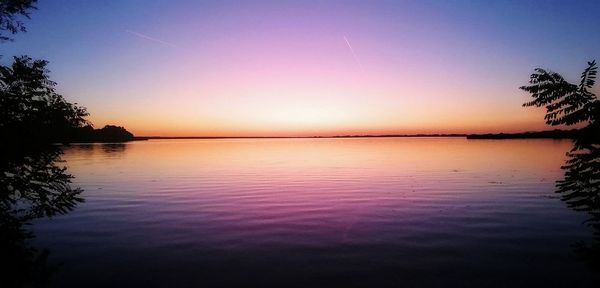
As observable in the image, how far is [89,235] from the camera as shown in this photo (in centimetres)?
1577

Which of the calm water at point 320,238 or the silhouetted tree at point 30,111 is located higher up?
the silhouetted tree at point 30,111

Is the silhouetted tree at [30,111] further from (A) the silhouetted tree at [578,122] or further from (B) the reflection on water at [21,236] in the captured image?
(A) the silhouetted tree at [578,122]

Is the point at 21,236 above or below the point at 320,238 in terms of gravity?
above

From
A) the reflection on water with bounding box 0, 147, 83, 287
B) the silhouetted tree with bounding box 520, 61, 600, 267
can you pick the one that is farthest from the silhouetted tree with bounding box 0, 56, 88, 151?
the silhouetted tree with bounding box 520, 61, 600, 267

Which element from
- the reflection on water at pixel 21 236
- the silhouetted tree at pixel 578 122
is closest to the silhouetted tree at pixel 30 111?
the reflection on water at pixel 21 236

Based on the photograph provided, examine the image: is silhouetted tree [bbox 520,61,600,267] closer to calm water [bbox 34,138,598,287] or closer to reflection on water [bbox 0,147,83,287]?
calm water [bbox 34,138,598,287]

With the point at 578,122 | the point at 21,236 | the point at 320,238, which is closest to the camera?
the point at 578,122

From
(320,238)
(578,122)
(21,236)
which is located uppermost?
(578,122)

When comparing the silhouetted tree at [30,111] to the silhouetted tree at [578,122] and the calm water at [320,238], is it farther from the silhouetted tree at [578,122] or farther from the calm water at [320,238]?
the silhouetted tree at [578,122]

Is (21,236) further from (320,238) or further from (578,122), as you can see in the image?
(578,122)

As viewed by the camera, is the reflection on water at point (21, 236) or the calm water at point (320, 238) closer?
the reflection on water at point (21, 236)

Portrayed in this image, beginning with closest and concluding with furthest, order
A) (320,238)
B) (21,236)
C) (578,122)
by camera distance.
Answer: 1. (578,122)
2. (21,236)
3. (320,238)

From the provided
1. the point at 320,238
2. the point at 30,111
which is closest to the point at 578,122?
the point at 320,238

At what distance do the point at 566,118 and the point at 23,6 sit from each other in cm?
1618
